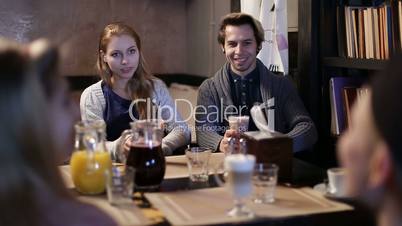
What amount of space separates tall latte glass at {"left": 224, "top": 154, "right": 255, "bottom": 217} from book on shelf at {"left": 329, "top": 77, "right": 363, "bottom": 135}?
1548 millimetres

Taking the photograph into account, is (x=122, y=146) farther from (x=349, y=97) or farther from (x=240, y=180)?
(x=349, y=97)

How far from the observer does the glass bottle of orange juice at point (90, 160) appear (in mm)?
1636

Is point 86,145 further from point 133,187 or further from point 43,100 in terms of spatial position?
point 43,100

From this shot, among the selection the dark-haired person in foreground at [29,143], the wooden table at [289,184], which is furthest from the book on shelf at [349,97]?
the dark-haired person in foreground at [29,143]

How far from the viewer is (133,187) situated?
1.65m

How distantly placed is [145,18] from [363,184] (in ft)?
12.2

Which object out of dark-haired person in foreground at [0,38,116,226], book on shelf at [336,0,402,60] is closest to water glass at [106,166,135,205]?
dark-haired person in foreground at [0,38,116,226]

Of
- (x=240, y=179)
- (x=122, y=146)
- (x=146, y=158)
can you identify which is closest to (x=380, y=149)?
(x=240, y=179)

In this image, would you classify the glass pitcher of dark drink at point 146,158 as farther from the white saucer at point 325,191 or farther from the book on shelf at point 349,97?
the book on shelf at point 349,97

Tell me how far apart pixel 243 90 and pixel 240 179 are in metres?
1.38

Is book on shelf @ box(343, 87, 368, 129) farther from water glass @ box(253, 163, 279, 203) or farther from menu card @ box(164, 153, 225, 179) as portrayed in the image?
water glass @ box(253, 163, 279, 203)

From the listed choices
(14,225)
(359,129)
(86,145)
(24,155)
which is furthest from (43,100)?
(86,145)

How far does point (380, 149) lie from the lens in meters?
0.92

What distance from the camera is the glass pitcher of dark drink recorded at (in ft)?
5.62
